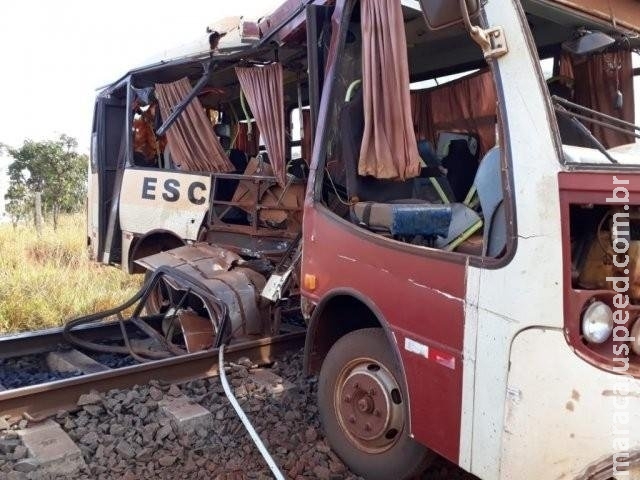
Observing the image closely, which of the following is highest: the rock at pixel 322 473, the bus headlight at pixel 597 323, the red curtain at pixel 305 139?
the red curtain at pixel 305 139

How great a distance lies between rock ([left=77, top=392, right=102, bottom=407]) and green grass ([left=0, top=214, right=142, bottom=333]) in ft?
9.68

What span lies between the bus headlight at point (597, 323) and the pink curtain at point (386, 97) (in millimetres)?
1170

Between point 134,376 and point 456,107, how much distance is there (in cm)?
311

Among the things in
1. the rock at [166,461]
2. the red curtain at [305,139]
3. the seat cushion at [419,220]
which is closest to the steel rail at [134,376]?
the rock at [166,461]

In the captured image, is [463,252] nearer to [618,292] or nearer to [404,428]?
[618,292]

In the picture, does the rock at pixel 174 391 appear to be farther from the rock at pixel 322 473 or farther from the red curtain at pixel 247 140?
the red curtain at pixel 247 140

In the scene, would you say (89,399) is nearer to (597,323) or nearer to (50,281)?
(597,323)

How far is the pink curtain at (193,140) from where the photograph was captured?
5855 mm

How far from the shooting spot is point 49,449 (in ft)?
10.1

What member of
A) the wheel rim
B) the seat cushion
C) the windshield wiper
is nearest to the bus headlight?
the windshield wiper

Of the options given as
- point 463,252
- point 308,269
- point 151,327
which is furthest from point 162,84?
point 463,252

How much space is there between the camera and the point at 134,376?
3.89 meters

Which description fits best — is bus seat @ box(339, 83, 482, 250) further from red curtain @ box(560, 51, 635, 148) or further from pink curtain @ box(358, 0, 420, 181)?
red curtain @ box(560, 51, 635, 148)

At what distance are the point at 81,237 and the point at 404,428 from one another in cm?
1008
